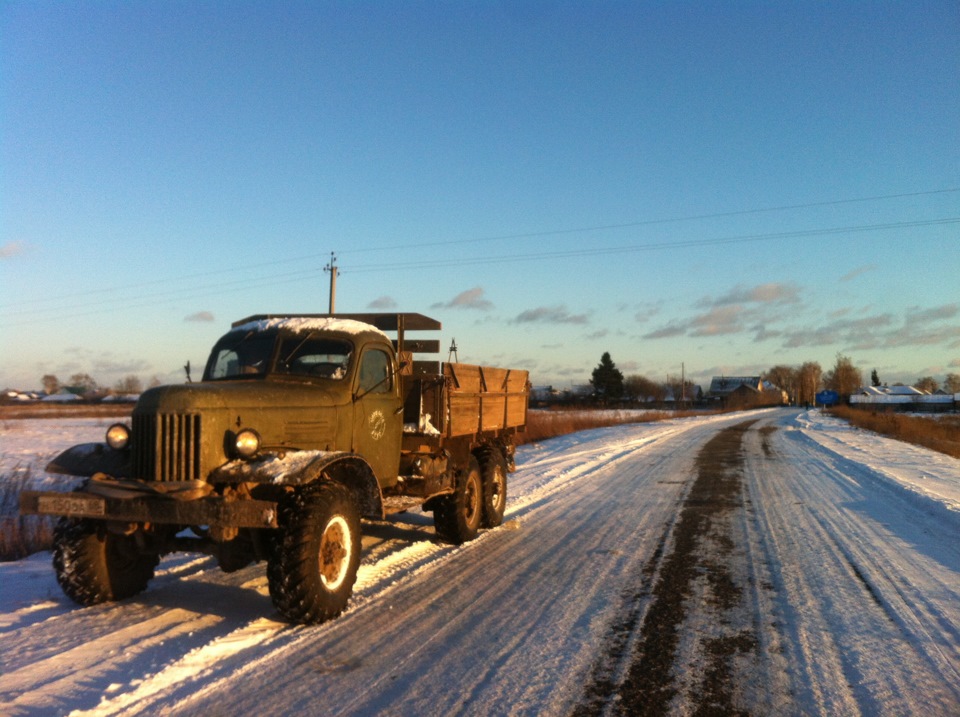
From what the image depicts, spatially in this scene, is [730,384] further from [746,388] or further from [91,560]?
[91,560]

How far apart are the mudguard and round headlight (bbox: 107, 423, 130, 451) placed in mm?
1035

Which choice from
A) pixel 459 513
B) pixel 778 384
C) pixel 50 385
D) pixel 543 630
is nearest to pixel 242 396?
pixel 543 630

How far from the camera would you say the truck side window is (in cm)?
711

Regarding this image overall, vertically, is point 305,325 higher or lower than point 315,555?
higher

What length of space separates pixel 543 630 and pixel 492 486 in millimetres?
4522

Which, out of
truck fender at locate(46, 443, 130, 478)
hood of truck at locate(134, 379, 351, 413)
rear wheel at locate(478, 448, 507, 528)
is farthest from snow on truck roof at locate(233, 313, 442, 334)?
rear wheel at locate(478, 448, 507, 528)

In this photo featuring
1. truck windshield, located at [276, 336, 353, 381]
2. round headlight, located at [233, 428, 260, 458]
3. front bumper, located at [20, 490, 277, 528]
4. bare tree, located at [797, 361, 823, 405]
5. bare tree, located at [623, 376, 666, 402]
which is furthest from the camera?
bare tree, located at [797, 361, 823, 405]

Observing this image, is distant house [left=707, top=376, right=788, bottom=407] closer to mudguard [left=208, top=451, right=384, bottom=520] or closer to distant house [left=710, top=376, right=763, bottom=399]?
distant house [left=710, top=376, right=763, bottom=399]

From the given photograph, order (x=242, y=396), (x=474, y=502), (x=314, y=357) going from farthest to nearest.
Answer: (x=474, y=502) → (x=314, y=357) → (x=242, y=396)

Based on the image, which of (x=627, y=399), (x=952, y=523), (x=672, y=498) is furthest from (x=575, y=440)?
(x=627, y=399)

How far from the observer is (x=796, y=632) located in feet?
17.2

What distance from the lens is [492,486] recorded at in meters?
9.80

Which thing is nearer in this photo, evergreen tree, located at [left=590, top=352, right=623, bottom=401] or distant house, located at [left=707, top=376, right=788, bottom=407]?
evergreen tree, located at [left=590, top=352, right=623, bottom=401]

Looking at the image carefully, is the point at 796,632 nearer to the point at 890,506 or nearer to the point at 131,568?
the point at 131,568
